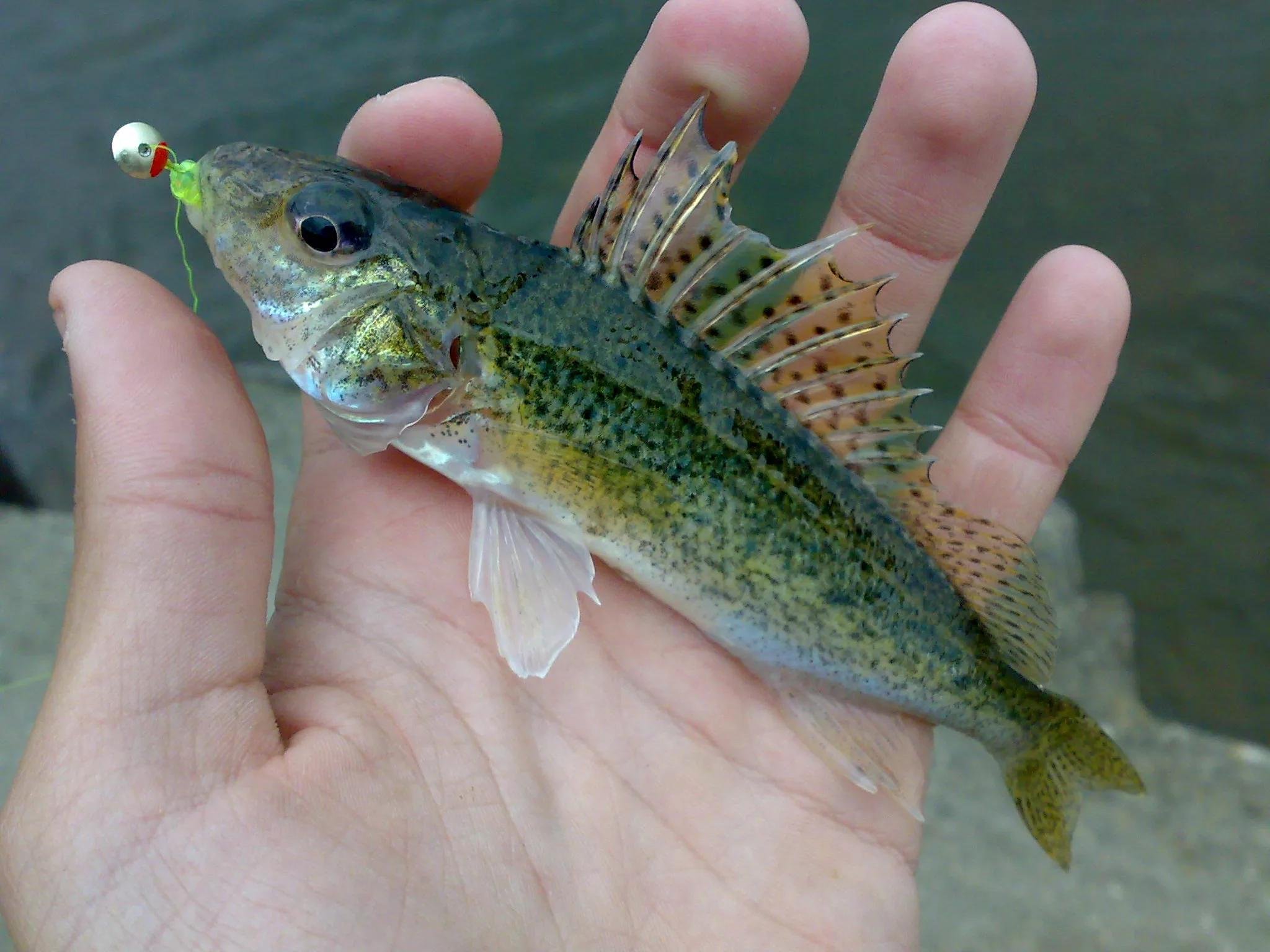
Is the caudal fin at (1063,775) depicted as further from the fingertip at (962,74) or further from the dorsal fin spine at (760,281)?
the fingertip at (962,74)

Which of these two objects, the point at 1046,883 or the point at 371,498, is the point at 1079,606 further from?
the point at 371,498

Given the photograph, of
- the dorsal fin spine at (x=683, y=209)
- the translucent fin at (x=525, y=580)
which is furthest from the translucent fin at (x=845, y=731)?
the dorsal fin spine at (x=683, y=209)


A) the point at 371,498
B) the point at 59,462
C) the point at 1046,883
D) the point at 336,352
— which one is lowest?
the point at 59,462


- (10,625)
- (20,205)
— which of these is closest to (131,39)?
(20,205)

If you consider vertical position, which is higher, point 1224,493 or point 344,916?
point 344,916

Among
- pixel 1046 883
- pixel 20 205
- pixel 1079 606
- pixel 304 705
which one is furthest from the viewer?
pixel 20 205

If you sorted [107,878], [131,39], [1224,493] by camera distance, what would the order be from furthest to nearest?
[131,39] < [1224,493] < [107,878]

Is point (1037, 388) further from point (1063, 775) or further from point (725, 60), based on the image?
point (725, 60)
